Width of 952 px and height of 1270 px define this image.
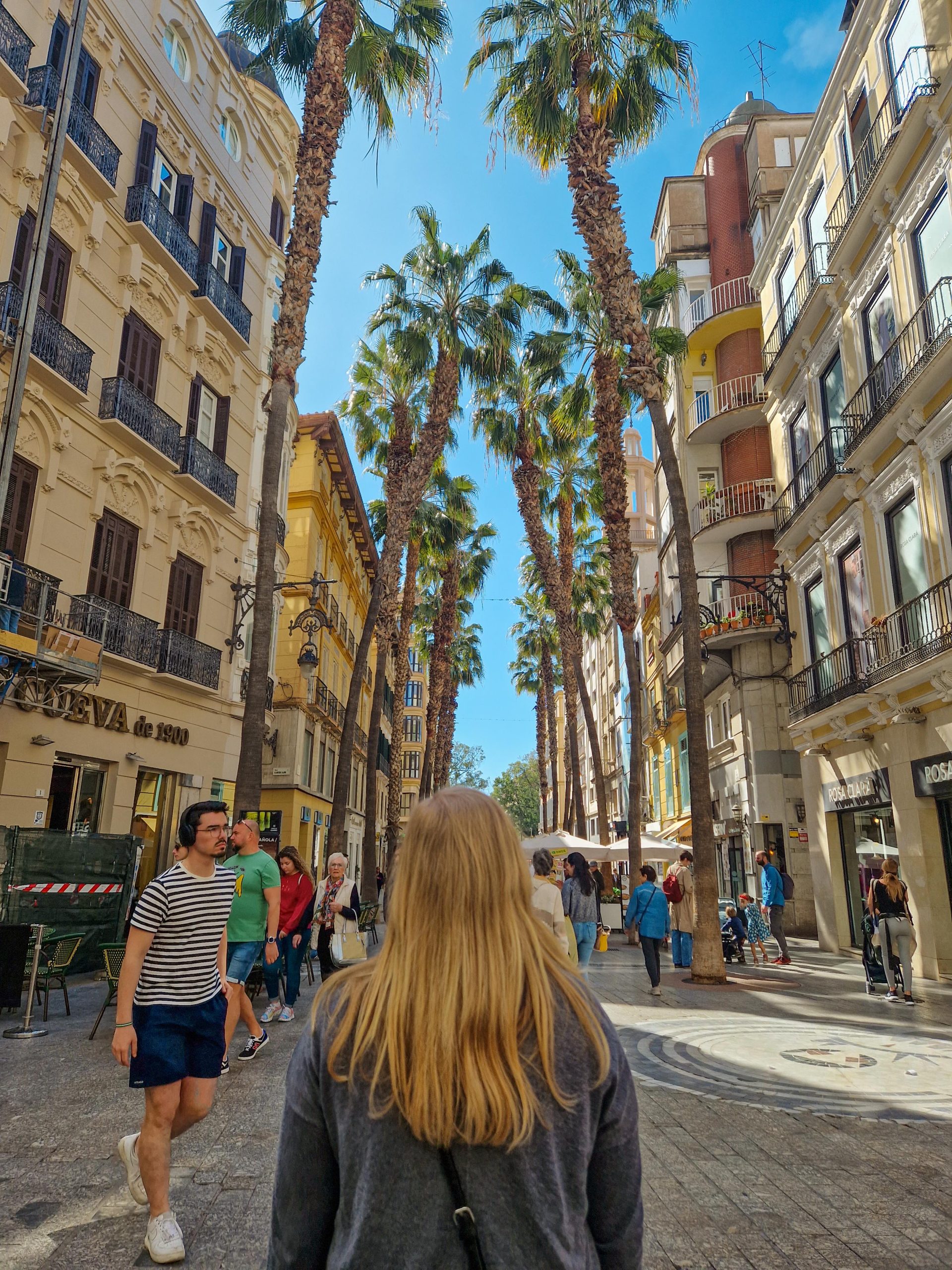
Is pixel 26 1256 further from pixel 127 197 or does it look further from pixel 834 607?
pixel 127 197

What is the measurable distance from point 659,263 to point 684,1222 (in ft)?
114

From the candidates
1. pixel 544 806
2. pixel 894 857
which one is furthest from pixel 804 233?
pixel 544 806

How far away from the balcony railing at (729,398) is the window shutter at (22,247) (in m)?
19.0

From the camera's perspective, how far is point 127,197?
17766 mm

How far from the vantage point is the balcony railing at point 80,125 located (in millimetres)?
14656

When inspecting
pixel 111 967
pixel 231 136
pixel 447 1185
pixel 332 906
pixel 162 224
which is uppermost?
pixel 231 136

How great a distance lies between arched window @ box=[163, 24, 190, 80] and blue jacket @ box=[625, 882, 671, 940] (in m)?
19.9

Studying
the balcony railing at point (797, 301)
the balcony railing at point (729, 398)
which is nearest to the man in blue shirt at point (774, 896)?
the balcony railing at point (797, 301)

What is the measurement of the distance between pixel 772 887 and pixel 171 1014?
14.7 m

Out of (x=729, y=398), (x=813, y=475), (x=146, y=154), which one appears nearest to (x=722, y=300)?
(x=729, y=398)

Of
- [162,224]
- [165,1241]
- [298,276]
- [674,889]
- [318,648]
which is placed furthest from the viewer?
[318,648]

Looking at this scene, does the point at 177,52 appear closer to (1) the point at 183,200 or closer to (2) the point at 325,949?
(1) the point at 183,200

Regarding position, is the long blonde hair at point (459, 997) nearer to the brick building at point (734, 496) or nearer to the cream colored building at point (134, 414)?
the cream colored building at point (134, 414)

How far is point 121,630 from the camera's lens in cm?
1672
